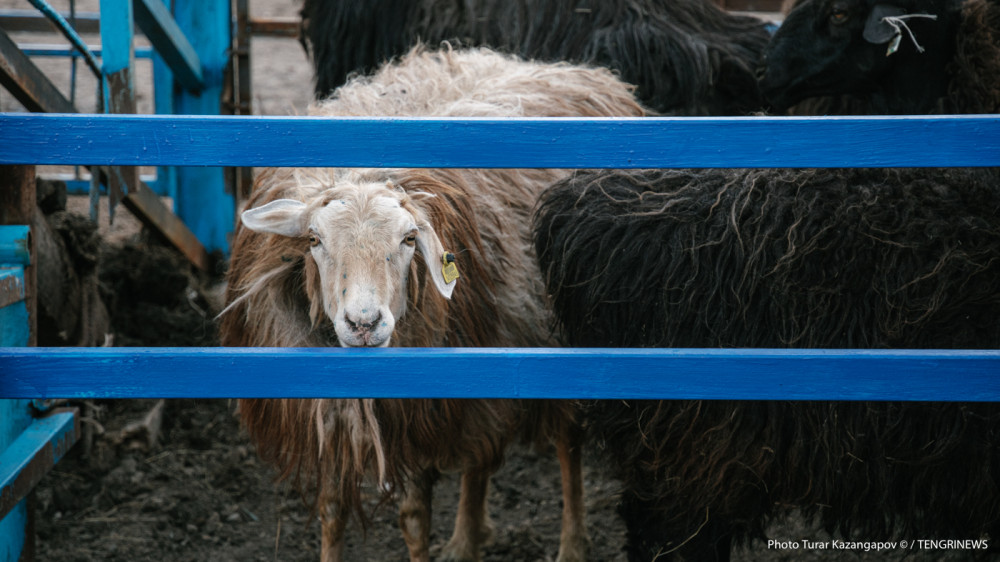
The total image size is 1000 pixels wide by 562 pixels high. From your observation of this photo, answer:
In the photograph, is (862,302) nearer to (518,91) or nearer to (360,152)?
(360,152)

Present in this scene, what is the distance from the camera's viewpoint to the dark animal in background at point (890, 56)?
367 centimetres

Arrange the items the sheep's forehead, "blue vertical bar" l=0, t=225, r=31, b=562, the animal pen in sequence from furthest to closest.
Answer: "blue vertical bar" l=0, t=225, r=31, b=562 < the sheep's forehead < the animal pen

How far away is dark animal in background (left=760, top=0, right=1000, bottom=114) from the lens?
3674 millimetres

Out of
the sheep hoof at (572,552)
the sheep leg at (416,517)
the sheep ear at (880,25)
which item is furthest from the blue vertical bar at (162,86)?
the sheep ear at (880,25)

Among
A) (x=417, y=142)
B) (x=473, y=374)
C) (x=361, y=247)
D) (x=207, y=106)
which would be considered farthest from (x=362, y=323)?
(x=207, y=106)

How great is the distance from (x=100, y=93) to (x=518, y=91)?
1.87 metres

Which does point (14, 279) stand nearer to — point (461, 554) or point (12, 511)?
point (12, 511)

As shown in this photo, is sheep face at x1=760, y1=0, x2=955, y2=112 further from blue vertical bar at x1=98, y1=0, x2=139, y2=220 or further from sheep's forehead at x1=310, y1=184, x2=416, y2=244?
blue vertical bar at x1=98, y1=0, x2=139, y2=220

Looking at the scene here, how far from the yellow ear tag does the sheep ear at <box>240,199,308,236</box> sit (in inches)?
17.3

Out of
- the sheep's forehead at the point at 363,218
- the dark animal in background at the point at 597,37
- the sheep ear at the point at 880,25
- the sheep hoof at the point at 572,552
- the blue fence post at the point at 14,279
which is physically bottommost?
the sheep hoof at the point at 572,552

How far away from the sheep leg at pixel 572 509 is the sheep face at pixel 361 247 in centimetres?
121

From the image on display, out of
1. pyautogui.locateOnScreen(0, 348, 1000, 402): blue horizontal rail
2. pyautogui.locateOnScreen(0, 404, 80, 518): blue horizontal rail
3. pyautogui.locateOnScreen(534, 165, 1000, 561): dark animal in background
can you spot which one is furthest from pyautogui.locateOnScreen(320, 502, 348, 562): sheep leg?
pyautogui.locateOnScreen(0, 348, 1000, 402): blue horizontal rail

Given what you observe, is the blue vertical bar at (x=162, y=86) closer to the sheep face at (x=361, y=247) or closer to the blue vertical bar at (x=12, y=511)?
the blue vertical bar at (x=12, y=511)

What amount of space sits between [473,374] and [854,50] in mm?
2883
